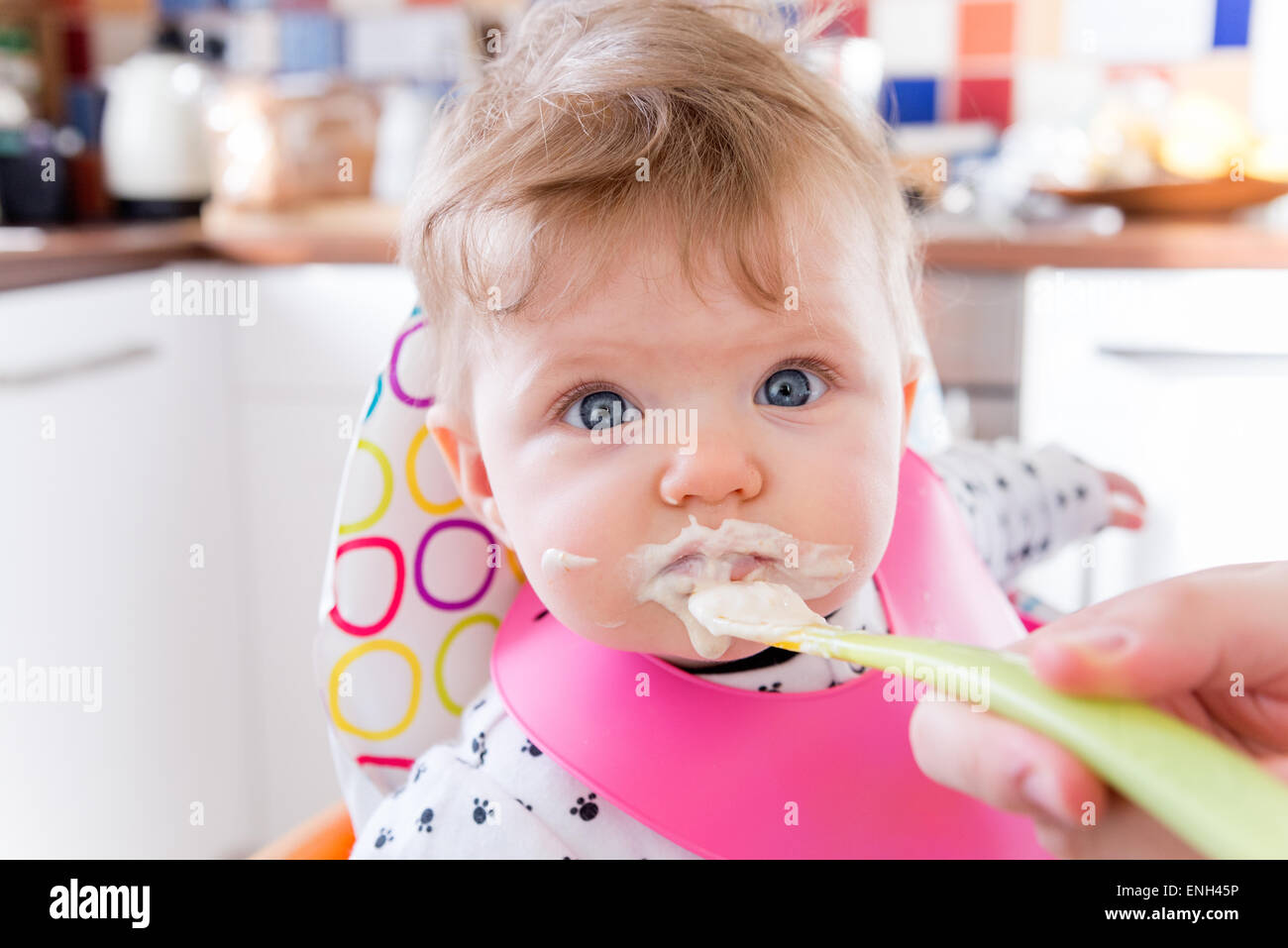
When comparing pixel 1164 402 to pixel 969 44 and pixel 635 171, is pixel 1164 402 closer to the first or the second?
pixel 635 171

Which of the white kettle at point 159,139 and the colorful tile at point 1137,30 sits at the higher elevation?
the colorful tile at point 1137,30

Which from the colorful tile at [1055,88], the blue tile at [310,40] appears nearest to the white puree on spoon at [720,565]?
the colorful tile at [1055,88]

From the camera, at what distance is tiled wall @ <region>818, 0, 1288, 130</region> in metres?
1.82

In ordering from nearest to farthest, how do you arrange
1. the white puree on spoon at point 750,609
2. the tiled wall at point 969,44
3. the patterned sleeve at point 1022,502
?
the white puree on spoon at point 750,609 → the patterned sleeve at point 1022,502 → the tiled wall at point 969,44

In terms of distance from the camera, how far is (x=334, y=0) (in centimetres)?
207

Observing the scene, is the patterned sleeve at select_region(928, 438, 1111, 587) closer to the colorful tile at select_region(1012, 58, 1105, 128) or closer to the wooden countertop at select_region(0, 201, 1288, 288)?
the wooden countertop at select_region(0, 201, 1288, 288)

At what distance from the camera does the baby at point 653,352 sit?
1.89ft

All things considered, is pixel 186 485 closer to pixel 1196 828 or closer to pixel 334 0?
pixel 334 0

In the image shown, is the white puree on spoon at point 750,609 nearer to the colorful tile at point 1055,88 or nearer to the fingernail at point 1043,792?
the fingernail at point 1043,792

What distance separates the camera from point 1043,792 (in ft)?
1.21

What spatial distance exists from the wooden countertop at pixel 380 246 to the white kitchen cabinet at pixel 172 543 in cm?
2

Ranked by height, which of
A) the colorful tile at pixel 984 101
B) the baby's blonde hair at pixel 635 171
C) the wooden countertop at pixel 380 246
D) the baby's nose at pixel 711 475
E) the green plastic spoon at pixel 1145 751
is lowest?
the green plastic spoon at pixel 1145 751

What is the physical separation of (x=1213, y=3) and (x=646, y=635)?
1712mm
